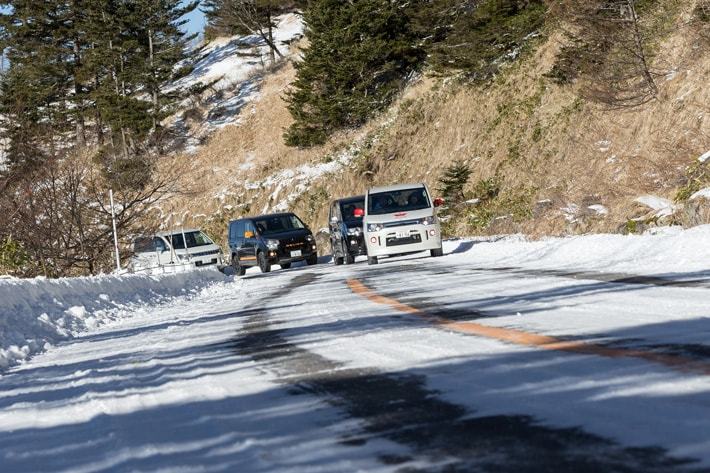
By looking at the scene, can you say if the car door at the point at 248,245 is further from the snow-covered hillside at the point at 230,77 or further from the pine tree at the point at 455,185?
the snow-covered hillside at the point at 230,77

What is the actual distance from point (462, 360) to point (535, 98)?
32.2 m

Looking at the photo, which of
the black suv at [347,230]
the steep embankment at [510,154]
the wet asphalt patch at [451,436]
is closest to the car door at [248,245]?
the black suv at [347,230]

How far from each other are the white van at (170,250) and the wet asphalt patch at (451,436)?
28.6 m

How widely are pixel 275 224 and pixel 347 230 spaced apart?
4726 mm

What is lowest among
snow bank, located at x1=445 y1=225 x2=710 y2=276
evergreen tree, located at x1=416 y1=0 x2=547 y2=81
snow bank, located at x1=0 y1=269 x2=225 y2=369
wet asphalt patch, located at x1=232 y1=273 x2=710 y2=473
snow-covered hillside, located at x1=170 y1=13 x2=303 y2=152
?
snow bank, located at x1=445 y1=225 x2=710 y2=276

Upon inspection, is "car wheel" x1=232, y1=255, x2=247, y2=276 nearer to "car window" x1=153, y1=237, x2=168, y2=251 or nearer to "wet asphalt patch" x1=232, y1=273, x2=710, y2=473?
"car window" x1=153, y1=237, x2=168, y2=251

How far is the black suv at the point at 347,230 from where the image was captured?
27656mm

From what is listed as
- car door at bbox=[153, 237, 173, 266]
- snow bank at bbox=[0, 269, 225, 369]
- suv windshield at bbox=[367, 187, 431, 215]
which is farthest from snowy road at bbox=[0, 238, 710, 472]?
car door at bbox=[153, 237, 173, 266]

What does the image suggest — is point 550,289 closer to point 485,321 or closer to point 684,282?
point 684,282

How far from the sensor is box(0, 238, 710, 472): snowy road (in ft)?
10.6

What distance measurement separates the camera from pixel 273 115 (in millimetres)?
64062

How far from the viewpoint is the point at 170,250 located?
108ft

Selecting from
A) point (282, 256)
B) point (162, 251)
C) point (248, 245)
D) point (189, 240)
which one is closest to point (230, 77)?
point (189, 240)

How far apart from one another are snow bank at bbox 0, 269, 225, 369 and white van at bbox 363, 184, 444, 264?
18.2 feet
